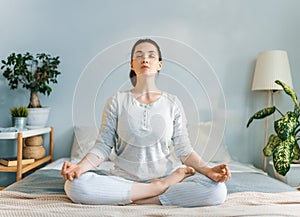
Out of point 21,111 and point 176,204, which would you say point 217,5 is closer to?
point 21,111

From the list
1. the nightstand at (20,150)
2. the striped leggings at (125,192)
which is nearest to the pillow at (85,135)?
the striped leggings at (125,192)

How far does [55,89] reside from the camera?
99.6 inches

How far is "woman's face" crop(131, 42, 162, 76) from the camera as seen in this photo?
3.84 ft

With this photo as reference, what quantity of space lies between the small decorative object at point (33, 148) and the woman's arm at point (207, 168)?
48.9 inches

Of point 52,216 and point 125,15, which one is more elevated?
point 125,15

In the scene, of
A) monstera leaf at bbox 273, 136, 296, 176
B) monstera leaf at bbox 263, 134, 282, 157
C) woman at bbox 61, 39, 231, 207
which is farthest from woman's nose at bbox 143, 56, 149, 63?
monstera leaf at bbox 263, 134, 282, 157

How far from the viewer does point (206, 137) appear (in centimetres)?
123

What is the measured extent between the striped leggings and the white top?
4.3 inches

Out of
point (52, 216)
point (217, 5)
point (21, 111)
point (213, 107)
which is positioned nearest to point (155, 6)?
point (217, 5)

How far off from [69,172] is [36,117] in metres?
1.19

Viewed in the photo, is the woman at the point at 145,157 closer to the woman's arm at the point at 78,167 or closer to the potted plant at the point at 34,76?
the woman's arm at the point at 78,167

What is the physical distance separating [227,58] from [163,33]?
489 millimetres

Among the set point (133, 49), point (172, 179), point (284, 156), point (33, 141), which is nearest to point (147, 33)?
point (33, 141)

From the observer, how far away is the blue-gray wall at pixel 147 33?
2.51 m
